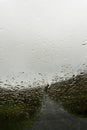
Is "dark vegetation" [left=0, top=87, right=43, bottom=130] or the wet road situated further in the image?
"dark vegetation" [left=0, top=87, right=43, bottom=130]

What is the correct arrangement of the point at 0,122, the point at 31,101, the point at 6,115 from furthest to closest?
1. the point at 31,101
2. the point at 6,115
3. the point at 0,122

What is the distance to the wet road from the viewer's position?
25.8 metres

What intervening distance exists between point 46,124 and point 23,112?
19.1 feet

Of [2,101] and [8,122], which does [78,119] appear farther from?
[2,101]

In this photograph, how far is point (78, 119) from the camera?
89.8 ft

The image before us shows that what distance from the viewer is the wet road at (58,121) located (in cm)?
2579

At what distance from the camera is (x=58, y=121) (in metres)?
27.4

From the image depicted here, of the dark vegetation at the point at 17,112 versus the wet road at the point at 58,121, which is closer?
the wet road at the point at 58,121

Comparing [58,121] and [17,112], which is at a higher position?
[17,112]

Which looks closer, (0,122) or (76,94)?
(0,122)

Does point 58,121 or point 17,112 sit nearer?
point 58,121

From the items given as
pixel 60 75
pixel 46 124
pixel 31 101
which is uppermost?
pixel 60 75

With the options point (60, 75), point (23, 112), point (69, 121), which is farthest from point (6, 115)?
point (60, 75)

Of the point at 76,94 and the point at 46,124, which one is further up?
the point at 76,94
